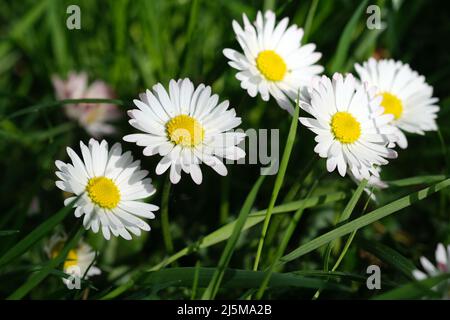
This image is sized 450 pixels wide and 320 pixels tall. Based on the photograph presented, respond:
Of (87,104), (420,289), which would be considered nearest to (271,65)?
(420,289)

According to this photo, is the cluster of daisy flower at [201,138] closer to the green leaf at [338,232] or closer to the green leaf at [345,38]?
the green leaf at [338,232]

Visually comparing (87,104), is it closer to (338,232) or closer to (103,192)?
(103,192)

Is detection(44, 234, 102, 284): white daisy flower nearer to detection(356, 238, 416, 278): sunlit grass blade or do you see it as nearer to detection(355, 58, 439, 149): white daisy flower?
detection(356, 238, 416, 278): sunlit grass blade

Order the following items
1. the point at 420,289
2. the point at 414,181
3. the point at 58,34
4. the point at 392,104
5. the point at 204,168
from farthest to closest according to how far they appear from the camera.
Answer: the point at 58,34 → the point at 204,168 → the point at 392,104 → the point at 414,181 → the point at 420,289

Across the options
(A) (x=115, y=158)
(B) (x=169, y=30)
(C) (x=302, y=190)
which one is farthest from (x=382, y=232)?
(B) (x=169, y=30)

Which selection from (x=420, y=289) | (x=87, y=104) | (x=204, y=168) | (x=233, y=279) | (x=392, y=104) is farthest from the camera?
(x=87, y=104)

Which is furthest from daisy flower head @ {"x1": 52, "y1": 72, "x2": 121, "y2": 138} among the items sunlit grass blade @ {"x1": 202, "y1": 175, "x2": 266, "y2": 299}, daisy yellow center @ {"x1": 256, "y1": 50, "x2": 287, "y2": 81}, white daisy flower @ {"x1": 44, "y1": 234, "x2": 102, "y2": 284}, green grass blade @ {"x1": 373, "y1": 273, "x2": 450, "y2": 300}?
green grass blade @ {"x1": 373, "y1": 273, "x2": 450, "y2": 300}
